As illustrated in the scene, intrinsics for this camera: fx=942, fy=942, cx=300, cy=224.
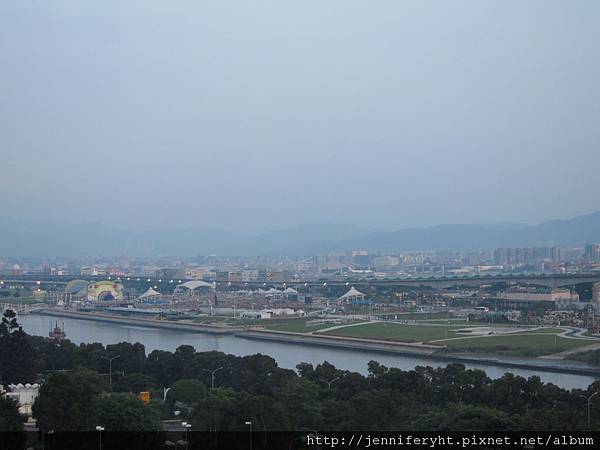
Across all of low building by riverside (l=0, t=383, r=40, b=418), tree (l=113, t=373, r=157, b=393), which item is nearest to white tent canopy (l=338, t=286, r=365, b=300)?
tree (l=113, t=373, r=157, b=393)

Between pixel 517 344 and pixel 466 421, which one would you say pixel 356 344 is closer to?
pixel 517 344

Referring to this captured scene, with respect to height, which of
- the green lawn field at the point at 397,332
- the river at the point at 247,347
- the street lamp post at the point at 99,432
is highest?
the street lamp post at the point at 99,432

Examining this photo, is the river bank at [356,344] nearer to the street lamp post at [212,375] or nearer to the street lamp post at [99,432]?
the street lamp post at [212,375]

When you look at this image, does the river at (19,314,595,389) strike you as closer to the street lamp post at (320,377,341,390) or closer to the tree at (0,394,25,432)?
the street lamp post at (320,377,341,390)

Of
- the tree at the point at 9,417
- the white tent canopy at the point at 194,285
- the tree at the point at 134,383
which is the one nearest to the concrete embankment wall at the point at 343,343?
the tree at the point at 134,383

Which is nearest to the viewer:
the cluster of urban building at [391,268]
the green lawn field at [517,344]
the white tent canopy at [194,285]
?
the green lawn field at [517,344]

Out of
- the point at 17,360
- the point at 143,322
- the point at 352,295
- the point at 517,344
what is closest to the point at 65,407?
the point at 17,360

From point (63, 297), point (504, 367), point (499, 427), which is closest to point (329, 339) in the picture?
point (504, 367)

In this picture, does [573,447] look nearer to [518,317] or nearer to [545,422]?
[545,422]
